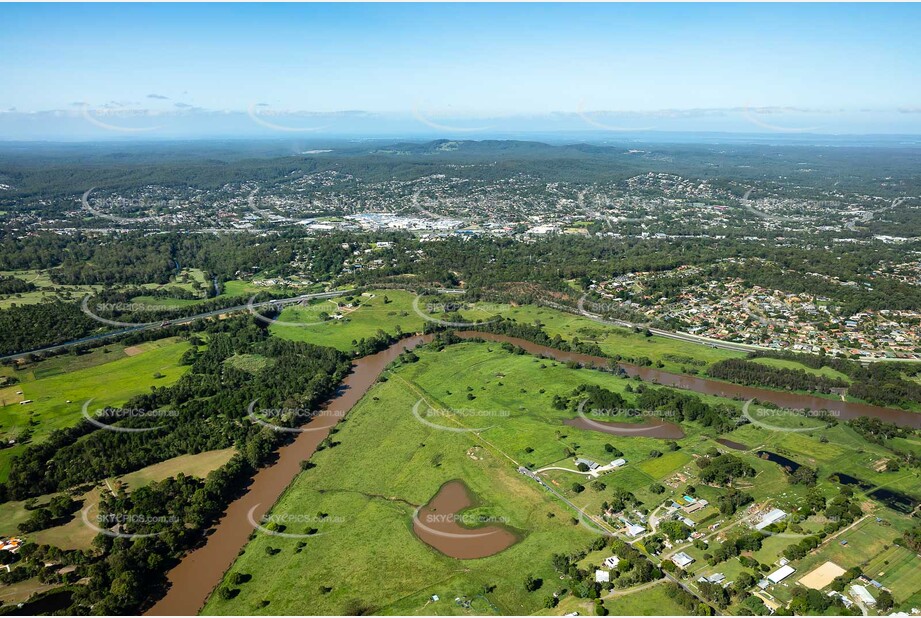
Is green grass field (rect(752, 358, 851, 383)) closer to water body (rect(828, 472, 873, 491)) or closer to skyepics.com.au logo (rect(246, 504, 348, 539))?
water body (rect(828, 472, 873, 491))

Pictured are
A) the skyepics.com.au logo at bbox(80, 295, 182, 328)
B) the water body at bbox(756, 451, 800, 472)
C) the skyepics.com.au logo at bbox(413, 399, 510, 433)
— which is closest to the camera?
the water body at bbox(756, 451, 800, 472)

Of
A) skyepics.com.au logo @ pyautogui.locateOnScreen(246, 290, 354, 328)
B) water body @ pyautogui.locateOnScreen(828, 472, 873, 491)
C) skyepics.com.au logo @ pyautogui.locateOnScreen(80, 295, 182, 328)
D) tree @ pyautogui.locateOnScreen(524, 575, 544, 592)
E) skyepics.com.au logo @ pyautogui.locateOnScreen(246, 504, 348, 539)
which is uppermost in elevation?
skyepics.com.au logo @ pyautogui.locateOnScreen(80, 295, 182, 328)

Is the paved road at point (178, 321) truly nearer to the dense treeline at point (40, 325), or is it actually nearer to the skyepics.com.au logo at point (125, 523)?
the dense treeline at point (40, 325)

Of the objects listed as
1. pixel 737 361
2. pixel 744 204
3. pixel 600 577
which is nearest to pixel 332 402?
pixel 600 577

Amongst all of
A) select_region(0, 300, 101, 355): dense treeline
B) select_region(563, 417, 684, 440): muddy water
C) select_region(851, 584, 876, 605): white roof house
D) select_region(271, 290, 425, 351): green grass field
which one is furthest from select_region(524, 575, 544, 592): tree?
select_region(0, 300, 101, 355): dense treeline

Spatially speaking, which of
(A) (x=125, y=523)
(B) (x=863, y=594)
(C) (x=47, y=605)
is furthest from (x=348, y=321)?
(B) (x=863, y=594)

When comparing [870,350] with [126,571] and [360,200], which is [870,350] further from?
[360,200]

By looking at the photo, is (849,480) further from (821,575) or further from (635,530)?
(635,530)
